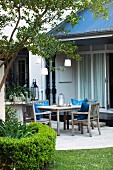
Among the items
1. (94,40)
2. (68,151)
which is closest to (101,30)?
(94,40)

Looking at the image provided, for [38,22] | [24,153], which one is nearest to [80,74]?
[38,22]

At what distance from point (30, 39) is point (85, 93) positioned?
934 cm

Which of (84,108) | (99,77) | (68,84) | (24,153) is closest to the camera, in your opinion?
(24,153)

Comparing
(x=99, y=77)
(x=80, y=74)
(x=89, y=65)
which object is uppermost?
(x=89, y=65)

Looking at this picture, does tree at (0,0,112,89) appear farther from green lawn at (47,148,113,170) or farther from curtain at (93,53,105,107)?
curtain at (93,53,105,107)

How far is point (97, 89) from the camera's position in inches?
663

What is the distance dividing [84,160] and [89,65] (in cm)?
908

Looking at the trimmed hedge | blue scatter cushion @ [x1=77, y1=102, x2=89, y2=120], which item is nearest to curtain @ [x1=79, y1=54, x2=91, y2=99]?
blue scatter cushion @ [x1=77, y1=102, x2=89, y2=120]

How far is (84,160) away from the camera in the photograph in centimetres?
847

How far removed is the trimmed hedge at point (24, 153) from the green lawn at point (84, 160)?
0.62 meters

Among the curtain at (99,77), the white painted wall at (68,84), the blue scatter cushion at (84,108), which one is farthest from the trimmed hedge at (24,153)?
the white painted wall at (68,84)

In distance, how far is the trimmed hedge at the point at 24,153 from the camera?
707 cm

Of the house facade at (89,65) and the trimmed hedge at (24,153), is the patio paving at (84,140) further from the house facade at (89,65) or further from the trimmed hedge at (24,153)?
the house facade at (89,65)

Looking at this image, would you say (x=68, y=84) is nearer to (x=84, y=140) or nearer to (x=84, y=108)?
(x=84, y=108)
